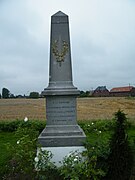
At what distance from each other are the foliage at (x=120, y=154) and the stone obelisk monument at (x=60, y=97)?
1.59 meters

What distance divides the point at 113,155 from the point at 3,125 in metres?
10.7

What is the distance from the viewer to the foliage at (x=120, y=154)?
6098 mm

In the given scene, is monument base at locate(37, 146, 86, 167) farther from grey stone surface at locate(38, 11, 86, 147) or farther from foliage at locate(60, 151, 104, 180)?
foliage at locate(60, 151, 104, 180)

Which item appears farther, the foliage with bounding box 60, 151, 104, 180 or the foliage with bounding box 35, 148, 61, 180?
the foliage with bounding box 35, 148, 61, 180

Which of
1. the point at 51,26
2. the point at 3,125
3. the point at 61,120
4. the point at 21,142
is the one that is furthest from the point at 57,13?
the point at 3,125

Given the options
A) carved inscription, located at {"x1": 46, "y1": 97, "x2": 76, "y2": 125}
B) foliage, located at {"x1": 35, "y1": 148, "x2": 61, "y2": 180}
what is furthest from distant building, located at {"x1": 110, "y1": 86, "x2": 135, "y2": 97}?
foliage, located at {"x1": 35, "y1": 148, "x2": 61, "y2": 180}

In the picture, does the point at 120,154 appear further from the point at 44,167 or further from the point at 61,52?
the point at 61,52

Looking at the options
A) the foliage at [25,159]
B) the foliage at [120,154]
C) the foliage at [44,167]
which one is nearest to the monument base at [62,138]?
the foliage at [25,159]

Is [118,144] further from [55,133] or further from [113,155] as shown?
[55,133]

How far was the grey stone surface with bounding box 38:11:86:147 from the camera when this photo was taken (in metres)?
7.80

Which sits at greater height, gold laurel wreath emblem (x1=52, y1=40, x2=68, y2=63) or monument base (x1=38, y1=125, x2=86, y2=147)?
gold laurel wreath emblem (x1=52, y1=40, x2=68, y2=63)

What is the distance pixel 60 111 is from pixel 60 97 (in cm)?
35

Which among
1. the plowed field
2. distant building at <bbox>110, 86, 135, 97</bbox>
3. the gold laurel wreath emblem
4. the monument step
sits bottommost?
the monument step

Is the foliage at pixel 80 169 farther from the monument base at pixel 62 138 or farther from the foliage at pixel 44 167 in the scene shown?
the monument base at pixel 62 138
